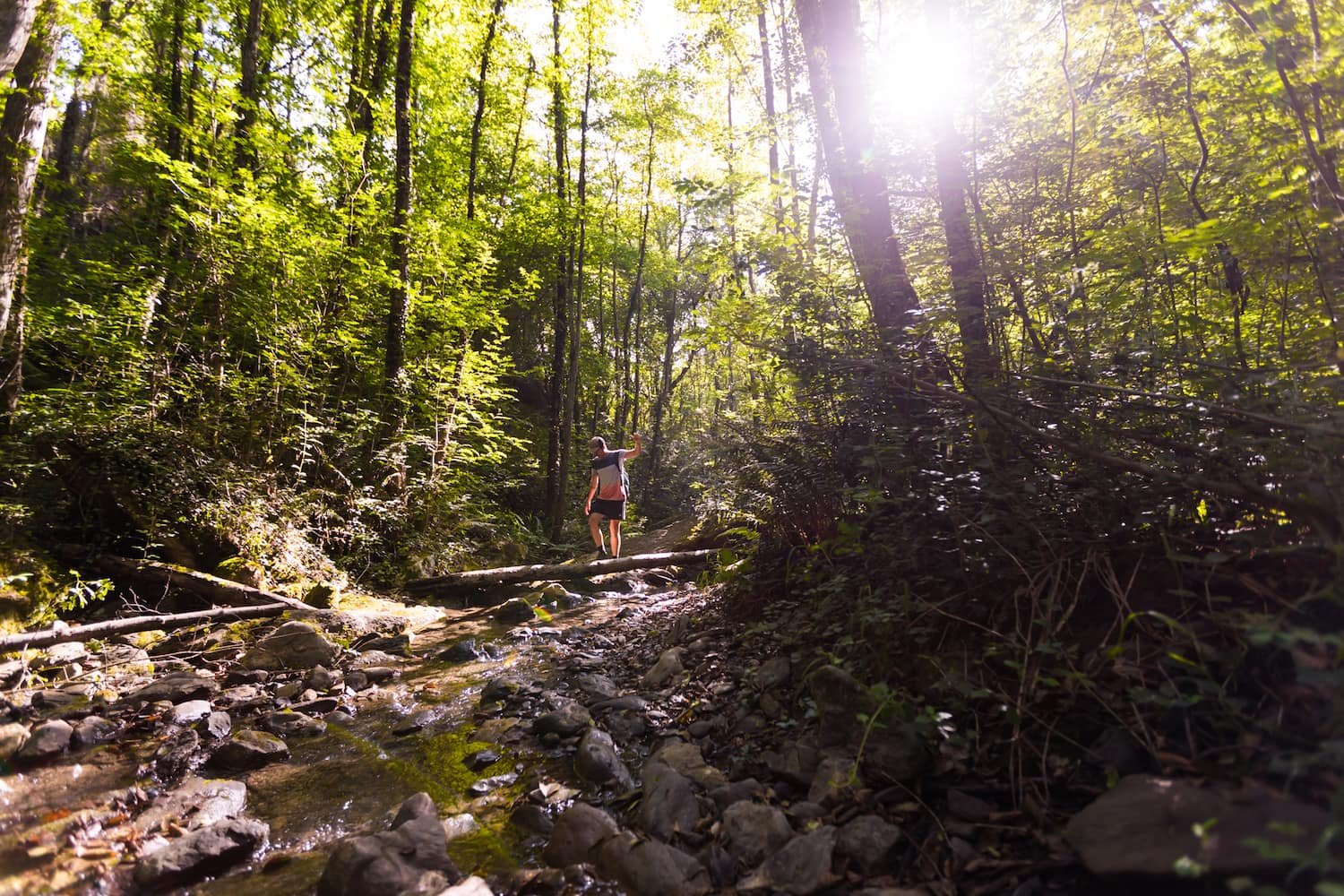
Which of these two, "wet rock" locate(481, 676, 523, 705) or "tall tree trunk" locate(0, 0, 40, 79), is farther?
"tall tree trunk" locate(0, 0, 40, 79)

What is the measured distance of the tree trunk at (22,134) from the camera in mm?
6070

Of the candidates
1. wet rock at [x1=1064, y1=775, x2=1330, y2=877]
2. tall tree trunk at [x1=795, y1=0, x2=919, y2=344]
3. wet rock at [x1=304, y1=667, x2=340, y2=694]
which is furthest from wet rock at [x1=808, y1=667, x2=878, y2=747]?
wet rock at [x1=304, y1=667, x2=340, y2=694]

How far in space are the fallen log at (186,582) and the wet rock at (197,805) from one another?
11.8 feet

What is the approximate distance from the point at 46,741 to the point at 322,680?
5.98 feet

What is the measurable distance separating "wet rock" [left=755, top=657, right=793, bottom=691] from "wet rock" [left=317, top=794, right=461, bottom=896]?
81.8 inches

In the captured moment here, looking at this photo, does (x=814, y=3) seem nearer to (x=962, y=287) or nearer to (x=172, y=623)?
(x=962, y=287)

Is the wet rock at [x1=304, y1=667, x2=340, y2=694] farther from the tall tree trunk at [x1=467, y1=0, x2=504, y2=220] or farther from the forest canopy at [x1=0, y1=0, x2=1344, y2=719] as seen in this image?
the tall tree trunk at [x1=467, y1=0, x2=504, y2=220]

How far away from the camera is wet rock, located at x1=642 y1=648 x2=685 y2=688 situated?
5.09m

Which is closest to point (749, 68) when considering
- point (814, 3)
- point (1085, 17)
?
point (814, 3)

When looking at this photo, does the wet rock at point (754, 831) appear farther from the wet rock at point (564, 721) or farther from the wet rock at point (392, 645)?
the wet rock at point (392, 645)

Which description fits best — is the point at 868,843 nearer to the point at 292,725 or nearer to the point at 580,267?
the point at 292,725

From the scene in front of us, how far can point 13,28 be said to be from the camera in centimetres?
550

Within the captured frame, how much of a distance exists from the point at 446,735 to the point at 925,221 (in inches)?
252

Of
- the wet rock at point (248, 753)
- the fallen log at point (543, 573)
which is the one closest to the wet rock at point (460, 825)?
the wet rock at point (248, 753)
